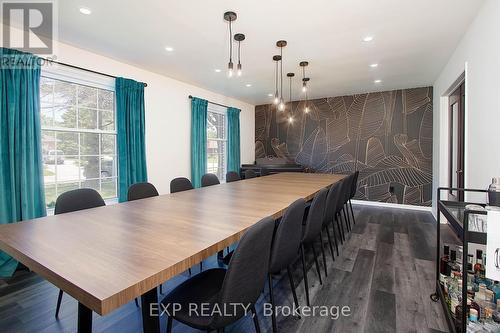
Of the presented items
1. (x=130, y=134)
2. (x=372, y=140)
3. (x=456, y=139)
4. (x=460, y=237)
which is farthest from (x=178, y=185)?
(x=372, y=140)

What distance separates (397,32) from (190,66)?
2.77 m

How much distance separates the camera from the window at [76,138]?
2920mm

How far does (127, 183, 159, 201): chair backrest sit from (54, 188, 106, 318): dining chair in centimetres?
31

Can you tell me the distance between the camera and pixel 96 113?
3.40m

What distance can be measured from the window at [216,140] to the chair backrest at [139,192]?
279cm

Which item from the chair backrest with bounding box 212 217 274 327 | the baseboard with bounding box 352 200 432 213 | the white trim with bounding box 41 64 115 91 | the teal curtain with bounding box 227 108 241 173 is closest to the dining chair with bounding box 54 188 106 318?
the chair backrest with bounding box 212 217 274 327

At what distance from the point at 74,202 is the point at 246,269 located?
1640mm

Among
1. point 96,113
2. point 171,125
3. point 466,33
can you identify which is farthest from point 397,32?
point 96,113

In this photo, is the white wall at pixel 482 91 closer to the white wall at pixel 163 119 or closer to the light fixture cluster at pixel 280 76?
the light fixture cluster at pixel 280 76

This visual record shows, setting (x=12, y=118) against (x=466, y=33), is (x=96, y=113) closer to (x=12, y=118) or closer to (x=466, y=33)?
(x=12, y=118)

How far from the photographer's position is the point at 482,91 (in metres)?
2.15

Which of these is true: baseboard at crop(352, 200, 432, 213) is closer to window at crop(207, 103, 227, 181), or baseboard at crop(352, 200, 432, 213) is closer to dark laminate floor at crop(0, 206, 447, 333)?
dark laminate floor at crop(0, 206, 447, 333)

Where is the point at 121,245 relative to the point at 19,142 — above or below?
below

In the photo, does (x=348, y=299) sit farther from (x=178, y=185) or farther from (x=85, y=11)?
(x=85, y=11)
